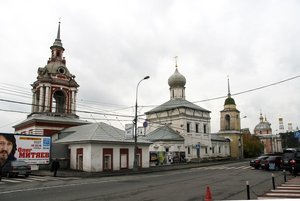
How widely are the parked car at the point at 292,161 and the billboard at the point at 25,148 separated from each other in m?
23.4

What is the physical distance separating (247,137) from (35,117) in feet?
214

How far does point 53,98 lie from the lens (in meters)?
45.2

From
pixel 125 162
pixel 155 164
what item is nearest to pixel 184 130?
pixel 155 164

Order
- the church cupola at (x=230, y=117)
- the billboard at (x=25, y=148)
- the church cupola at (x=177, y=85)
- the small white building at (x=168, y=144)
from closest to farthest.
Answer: the billboard at (x=25, y=148) → the small white building at (x=168, y=144) → the church cupola at (x=177, y=85) → the church cupola at (x=230, y=117)

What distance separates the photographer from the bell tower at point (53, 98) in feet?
133

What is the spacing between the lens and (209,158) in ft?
204

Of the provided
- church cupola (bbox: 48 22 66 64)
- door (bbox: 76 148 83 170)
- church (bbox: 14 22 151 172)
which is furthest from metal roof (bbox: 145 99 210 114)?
door (bbox: 76 148 83 170)

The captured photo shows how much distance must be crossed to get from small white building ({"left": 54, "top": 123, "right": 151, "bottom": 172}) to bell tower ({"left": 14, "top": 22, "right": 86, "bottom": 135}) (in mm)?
3108

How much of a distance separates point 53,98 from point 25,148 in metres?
13.7

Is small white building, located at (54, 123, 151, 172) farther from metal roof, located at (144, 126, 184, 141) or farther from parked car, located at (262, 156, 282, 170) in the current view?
metal roof, located at (144, 126, 184, 141)

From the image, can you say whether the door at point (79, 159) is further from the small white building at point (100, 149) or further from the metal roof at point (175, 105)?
the metal roof at point (175, 105)

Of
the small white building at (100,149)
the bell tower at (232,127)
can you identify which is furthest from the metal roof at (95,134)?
the bell tower at (232,127)

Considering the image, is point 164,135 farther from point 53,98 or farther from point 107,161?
point 107,161

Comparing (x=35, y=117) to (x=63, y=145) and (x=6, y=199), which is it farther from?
(x=6, y=199)
